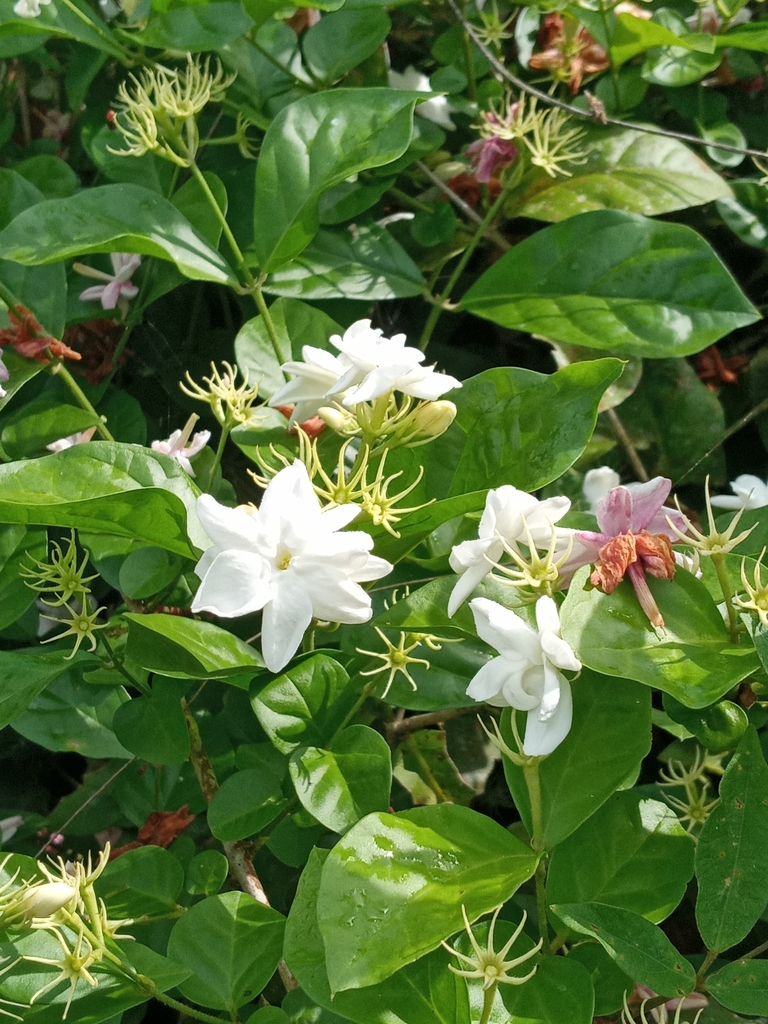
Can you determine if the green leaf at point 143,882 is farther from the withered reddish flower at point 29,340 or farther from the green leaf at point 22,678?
the withered reddish flower at point 29,340

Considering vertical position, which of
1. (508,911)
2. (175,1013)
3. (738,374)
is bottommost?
(175,1013)

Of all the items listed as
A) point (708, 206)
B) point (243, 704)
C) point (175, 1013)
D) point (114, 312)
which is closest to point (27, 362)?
point (114, 312)

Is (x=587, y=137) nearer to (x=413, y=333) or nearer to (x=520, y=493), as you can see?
(x=413, y=333)

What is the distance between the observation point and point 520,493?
1.69ft

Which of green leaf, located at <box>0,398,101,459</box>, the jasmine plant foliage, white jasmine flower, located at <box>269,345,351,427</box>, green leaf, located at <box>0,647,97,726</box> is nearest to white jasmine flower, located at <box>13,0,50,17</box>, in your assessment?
the jasmine plant foliage

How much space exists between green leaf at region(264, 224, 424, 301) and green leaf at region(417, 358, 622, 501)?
0.25 m

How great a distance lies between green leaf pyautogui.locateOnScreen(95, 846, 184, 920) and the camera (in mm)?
629

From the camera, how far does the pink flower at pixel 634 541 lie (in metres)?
0.49

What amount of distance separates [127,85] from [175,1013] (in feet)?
3.13

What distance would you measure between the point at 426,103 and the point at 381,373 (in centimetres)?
60

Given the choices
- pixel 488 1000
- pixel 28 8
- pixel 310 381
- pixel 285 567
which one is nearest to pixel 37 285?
pixel 28 8

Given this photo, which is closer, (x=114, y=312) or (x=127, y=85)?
(x=114, y=312)

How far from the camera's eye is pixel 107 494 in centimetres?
53

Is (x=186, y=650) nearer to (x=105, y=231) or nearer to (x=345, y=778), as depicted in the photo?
(x=345, y=778)
